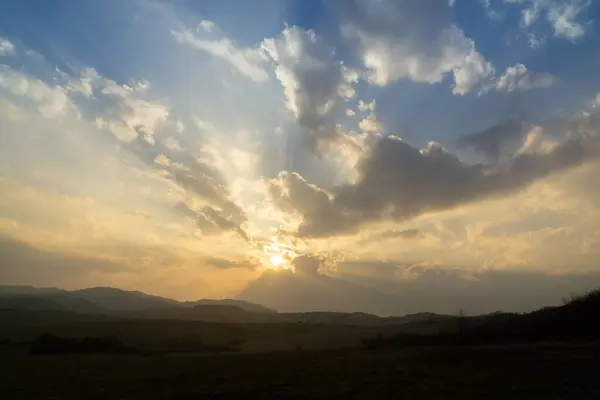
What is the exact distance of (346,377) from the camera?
54.1ft

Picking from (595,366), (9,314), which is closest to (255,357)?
(595,366)

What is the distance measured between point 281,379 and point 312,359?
526cm

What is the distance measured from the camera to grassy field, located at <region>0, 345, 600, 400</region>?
14008 mm

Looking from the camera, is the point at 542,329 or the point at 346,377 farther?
the point at 542,329

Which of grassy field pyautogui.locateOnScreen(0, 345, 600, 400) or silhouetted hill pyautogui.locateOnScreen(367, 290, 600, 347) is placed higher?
silhouetted hill pyautogui.locateOnScreen(367, 290, 600, 347)

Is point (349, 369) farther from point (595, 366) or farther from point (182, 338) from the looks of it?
point (182, 338)

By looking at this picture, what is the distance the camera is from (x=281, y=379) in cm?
1670

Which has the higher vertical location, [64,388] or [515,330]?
[515,330]

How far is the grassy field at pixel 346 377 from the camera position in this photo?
14008 millimetres

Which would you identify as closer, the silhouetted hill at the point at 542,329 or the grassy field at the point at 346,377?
the grassy field at the point at 346,377

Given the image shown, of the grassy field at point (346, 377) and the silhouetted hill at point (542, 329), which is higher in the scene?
the silhouetted hill at point (542, 329)

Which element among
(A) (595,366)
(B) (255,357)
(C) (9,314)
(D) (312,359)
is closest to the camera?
(A) (595,366)

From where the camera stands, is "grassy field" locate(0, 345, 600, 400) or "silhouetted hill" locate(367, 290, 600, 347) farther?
"silhouetted hill" locate(367, 290, 600, 347)

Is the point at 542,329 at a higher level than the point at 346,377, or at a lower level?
higher
